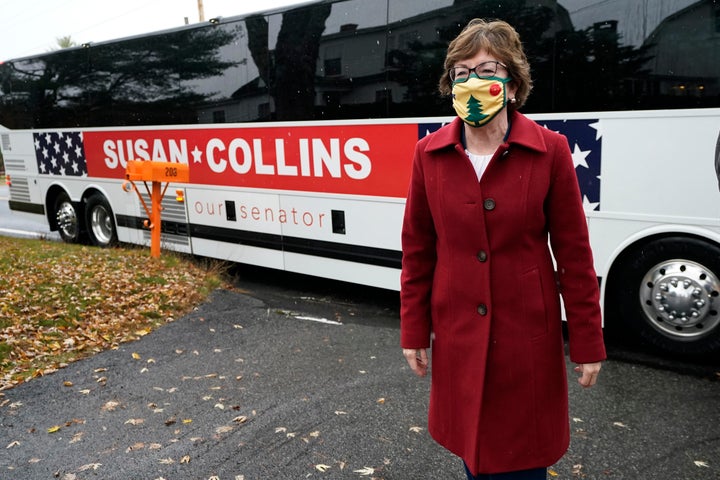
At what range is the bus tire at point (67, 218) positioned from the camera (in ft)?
38.7

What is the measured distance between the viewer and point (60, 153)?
38.5 feet

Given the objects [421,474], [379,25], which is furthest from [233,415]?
[379,25]

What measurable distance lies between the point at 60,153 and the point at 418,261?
1082cm

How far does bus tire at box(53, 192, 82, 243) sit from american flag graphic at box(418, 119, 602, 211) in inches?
357

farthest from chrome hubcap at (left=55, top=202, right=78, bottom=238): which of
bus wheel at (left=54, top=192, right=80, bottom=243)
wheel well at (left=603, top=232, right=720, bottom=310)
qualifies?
wheel well at (left=603, top=232, right=720, bottom=310)

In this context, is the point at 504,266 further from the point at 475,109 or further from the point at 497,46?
the point at 497,46

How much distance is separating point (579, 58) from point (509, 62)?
3.48m

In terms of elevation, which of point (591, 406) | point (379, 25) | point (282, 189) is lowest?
point (591, 406)

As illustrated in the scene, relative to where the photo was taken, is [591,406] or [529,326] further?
[591,406]

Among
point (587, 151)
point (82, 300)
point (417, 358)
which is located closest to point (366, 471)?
point (417, 358)

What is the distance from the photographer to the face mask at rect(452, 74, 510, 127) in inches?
92.5

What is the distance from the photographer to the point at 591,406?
4605mm

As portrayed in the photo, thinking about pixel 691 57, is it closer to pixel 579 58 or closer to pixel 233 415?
pixel 579 58

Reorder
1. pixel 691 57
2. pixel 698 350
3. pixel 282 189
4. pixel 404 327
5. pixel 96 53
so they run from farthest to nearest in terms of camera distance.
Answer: pixel 96 53, pixel 282 189, pixel 698 350, pixel 691 57, pixel 404 327
